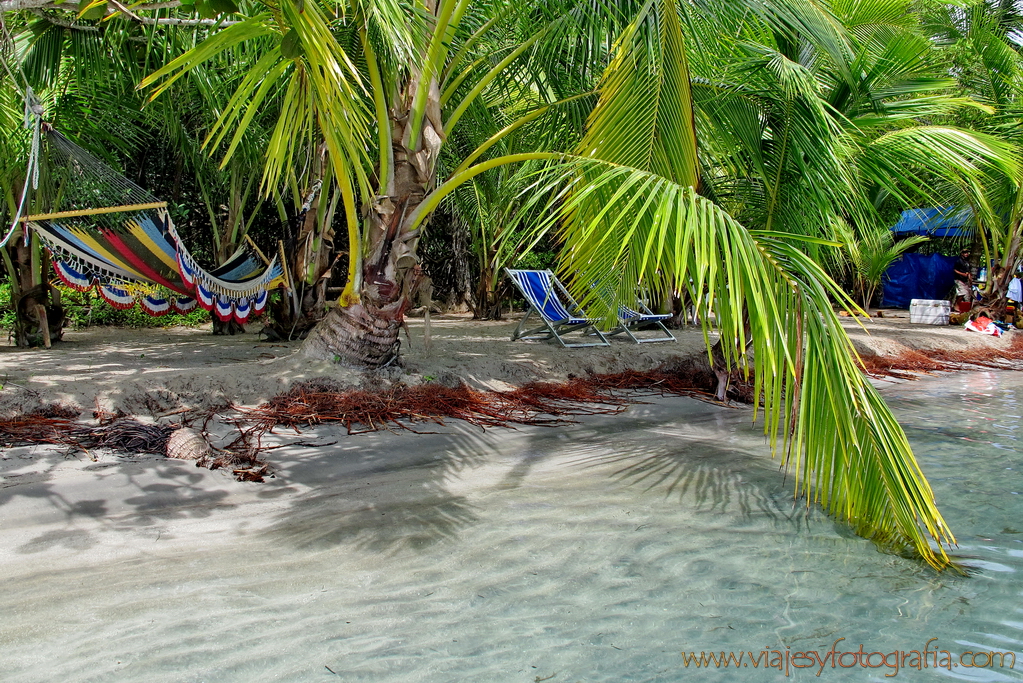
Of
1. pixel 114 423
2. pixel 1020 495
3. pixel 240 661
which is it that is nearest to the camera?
pixel 240 661

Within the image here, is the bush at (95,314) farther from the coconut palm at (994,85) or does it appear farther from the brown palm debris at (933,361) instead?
the coconut palm at (994,85)

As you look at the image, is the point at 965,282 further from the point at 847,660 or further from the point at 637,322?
the point at 847,660

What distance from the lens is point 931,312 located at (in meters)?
10.9

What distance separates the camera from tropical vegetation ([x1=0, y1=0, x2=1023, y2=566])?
253 cm

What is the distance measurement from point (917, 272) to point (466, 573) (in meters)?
14.4

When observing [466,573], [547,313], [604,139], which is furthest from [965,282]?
[466,573]

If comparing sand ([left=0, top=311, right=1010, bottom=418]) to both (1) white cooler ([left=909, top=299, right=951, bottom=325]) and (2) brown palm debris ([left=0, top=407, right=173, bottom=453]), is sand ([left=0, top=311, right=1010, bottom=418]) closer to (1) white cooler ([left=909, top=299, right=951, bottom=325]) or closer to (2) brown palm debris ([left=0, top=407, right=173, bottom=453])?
(2) brown palm debris ([left=0, top=407, right=173, bottom=453])

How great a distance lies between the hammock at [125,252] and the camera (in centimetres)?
488

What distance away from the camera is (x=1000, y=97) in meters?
8.30

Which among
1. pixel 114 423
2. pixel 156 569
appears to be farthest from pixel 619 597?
pixel 114 423

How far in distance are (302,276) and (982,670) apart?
5.77 m

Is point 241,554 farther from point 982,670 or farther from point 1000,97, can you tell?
point 1000,97

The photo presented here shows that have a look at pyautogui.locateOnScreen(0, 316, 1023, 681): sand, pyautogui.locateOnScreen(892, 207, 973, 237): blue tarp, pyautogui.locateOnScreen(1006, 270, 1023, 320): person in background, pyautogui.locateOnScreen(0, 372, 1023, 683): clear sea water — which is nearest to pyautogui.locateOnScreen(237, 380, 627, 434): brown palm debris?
pyautogui.locateOnScreen(0, 316, 1023, 681): sand

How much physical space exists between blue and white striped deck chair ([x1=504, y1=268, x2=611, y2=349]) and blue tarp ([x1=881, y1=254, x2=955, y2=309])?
31.0 feet
